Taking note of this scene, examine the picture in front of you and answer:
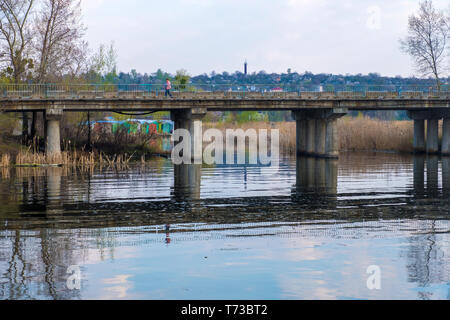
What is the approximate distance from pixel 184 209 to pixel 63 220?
5033 millimetres

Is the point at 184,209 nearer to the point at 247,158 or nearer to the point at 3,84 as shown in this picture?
the point at 3,84

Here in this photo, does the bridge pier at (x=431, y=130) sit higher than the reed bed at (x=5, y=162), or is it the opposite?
the bridge pier at (x=431, y=130)

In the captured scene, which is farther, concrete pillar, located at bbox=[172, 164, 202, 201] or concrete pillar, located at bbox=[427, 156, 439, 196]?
concrete pillar, located at bbox=[427, 156, 439, 196]

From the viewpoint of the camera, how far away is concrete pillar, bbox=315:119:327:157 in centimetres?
6450

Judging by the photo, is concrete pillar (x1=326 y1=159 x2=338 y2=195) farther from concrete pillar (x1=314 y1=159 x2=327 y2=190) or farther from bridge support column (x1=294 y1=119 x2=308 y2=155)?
bridge support column (x1=294 y1=119 x2=308 y2=155)

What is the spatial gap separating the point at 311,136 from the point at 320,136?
286 centimetres

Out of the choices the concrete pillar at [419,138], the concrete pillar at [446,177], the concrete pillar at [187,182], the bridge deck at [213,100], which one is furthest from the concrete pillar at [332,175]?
the concrete pillar at [419,138]

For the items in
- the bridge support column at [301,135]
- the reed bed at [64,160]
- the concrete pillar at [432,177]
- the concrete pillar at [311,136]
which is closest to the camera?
the concrete pillar at [432,177]

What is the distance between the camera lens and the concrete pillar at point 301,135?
226 feet

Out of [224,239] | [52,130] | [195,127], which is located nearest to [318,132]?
[195,127]

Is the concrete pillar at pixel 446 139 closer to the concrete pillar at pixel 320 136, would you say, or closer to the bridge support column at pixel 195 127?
the concrete pillar at pixel 320 136

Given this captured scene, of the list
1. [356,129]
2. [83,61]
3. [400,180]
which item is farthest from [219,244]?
[356,129]

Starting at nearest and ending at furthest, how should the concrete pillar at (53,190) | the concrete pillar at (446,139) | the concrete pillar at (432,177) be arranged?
the concrete pillar at (53,190)
the concrete pillar at (432,177)
the concrete pillar at (446,139)

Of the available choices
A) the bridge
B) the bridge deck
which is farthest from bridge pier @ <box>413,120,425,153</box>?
the bridge deck
